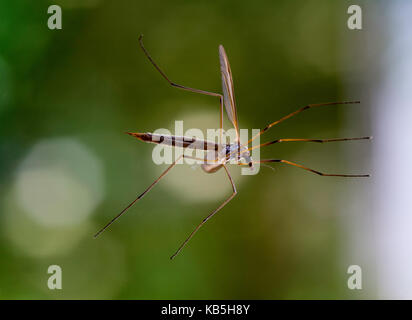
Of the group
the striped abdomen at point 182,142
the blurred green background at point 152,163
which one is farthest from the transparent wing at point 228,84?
the blurred green background at point 152,163

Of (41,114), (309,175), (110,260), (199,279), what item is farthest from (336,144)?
(41,114)

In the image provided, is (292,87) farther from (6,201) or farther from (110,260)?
(6,201)

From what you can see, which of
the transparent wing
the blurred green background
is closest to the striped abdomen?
the transparent wing

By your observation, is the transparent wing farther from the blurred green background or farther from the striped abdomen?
the blurred green background

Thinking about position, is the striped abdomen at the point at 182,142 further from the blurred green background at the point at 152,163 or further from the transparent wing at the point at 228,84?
the blurred green background at the point at 152,163

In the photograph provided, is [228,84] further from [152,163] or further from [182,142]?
[152,163]

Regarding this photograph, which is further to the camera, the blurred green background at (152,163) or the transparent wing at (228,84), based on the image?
the blurred green background at (152,163)

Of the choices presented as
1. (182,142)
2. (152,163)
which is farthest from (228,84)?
(152,163)

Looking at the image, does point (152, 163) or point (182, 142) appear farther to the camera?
point (152, 163)

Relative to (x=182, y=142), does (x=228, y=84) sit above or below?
above
